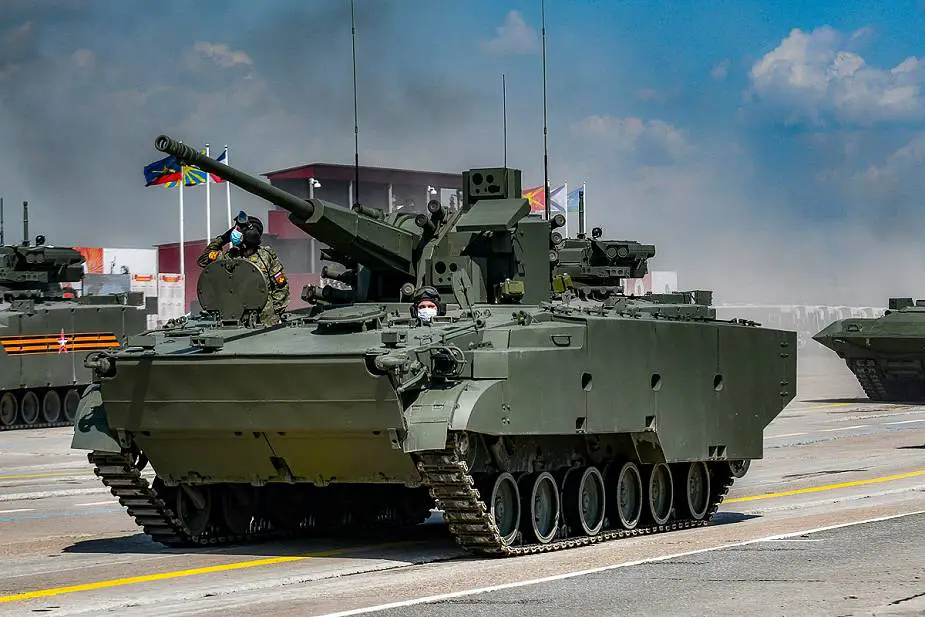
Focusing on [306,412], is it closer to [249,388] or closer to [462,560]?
[249,388]

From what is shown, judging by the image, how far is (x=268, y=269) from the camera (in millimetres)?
18156

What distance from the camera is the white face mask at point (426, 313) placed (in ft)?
55.5

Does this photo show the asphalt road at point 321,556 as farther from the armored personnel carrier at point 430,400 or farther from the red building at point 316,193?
the red building at point 316,193

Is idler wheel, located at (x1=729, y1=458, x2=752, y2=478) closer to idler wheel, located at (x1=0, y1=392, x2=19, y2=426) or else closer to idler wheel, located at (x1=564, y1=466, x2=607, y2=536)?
idler wheel, located at (x1=564, y1=466, x2=607, y2=536)

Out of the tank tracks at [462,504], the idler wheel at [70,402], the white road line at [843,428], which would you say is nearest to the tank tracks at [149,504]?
the tank tracks at [462,504]

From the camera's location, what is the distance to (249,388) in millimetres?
16203

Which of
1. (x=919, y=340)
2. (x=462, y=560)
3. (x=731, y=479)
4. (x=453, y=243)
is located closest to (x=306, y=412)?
(x=462, y=560)

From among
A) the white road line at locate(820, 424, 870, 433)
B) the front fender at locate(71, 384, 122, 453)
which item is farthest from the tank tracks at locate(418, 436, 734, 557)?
the white road line at locate(820, 424, 870, 433)

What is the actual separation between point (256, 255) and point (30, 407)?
86.6ft

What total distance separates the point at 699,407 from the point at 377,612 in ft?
28.3

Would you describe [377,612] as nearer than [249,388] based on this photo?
Yes

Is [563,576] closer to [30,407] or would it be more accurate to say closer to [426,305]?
[426,305]

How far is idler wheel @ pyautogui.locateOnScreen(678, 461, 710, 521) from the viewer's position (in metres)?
20.4

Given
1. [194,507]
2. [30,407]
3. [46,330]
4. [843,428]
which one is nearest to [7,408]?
[30,407]
